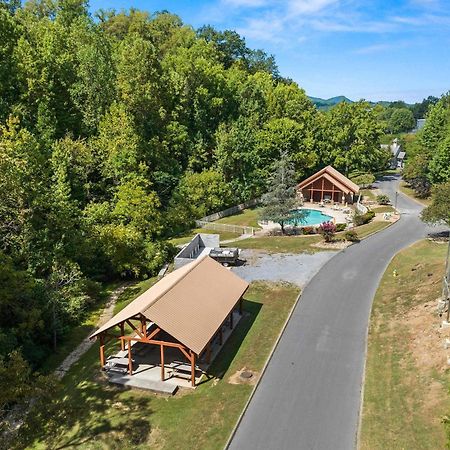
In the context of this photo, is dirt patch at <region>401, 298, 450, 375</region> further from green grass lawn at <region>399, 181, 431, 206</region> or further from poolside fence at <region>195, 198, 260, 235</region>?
green grass lawn at <region>399, 181, 431, 206</region>

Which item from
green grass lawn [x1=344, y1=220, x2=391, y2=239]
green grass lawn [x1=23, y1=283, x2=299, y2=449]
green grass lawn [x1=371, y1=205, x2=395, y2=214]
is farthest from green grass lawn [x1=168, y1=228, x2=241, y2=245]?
green grass lawn [x1=23, y1=283, x2=299, y2=449]

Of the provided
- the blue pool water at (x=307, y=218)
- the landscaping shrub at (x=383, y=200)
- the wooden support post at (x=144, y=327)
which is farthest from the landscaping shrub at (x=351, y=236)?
the wooden support post at (x=144, y=327)

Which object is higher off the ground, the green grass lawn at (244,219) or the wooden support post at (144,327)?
the green grass lawn at (244,219)

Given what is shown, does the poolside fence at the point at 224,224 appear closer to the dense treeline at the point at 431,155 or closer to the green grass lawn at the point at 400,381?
the green grass lawn at the point at 400,381

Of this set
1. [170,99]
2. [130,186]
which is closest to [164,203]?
[130,186]

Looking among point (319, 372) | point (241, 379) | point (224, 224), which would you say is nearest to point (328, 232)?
point (224, 224)

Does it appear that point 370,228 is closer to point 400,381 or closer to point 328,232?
point 328,232
